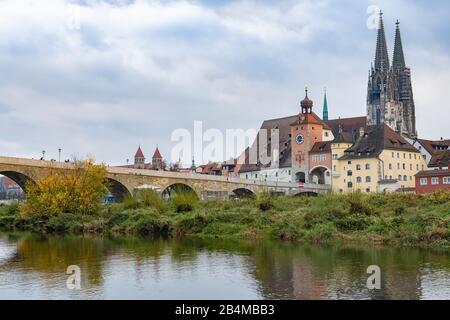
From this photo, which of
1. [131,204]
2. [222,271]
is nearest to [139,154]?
[131,204]

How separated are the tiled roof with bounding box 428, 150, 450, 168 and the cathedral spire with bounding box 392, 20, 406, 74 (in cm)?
4459

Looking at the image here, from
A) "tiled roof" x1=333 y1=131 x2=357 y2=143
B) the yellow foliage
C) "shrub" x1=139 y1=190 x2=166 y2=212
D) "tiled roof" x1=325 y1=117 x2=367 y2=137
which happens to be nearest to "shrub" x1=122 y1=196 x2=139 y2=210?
"shrub" x1=139 y1=190 x2=166 y2=212

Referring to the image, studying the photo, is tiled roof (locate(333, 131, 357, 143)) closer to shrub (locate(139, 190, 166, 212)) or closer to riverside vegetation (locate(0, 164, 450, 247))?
riverside vegetation (locate(0, 164, 450, 247))

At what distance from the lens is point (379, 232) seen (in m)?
36.3

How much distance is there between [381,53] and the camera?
421 feet

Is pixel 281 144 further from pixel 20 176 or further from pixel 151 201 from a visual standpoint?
pixel 151 201

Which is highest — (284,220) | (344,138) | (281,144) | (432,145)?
(281,144)

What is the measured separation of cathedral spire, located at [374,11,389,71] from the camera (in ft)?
417

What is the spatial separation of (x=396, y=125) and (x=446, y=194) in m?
79.2

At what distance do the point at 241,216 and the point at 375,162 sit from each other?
4469cm
